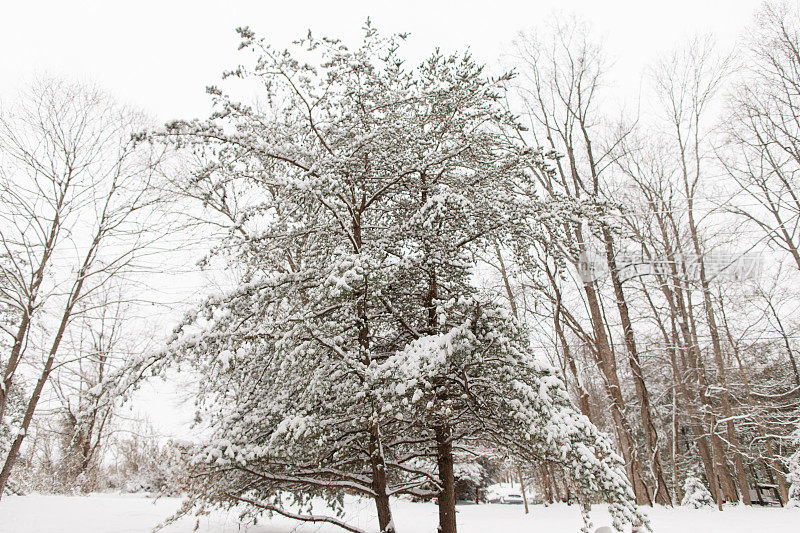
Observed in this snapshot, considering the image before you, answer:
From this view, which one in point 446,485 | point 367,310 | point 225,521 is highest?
point 367,310

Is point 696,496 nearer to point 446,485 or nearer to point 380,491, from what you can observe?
point 446,485

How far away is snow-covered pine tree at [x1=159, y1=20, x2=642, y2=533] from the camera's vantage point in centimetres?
396

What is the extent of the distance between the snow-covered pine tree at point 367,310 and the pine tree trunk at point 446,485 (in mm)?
21

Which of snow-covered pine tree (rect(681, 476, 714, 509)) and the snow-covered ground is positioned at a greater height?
the snow-covered ground

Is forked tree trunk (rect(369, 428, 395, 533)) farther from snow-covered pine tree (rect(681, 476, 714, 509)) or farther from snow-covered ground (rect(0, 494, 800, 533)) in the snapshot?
snow-covered pine tree (rect(681, 476, 714, 509))

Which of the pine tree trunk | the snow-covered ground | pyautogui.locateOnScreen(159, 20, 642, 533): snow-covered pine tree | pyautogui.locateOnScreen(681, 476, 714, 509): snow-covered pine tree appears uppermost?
pyautogui.locateOnScreen(159, 20, 642, 533): snow-covered pine tree

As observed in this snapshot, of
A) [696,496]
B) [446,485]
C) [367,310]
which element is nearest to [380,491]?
[446,485]

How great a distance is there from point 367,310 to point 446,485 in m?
2.15

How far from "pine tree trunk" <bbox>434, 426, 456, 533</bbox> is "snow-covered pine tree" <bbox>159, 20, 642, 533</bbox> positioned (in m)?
0.02

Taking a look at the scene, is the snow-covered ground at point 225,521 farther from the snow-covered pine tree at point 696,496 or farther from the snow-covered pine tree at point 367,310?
the snow-covered pine tree at point 696,496

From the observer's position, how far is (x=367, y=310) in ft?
17.0

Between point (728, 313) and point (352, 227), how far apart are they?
49.9ft

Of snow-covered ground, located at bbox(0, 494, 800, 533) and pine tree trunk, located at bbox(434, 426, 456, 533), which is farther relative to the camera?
snow-covered ground, located at bbox(0, 494, 800, 533)

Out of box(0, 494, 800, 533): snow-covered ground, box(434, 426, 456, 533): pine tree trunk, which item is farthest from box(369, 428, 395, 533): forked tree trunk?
box(0, 494, 800, 533): snow-covered ground
